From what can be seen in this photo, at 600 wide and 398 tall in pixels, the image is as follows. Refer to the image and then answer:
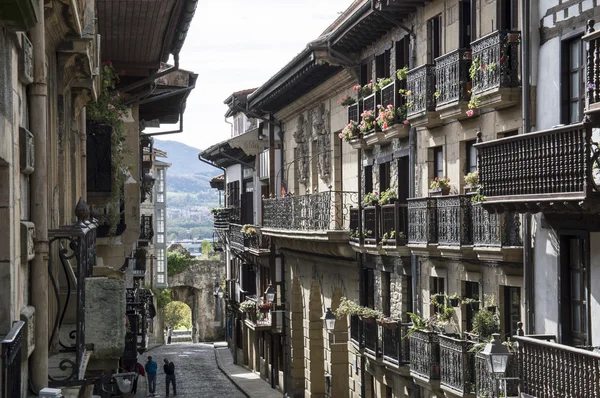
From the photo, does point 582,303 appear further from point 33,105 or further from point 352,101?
point 352,101

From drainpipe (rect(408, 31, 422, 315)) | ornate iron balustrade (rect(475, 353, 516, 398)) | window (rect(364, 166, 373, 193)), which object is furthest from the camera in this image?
window (rect(364, 166, 373, 193))

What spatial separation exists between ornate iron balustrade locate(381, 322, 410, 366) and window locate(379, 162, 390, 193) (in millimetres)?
3499

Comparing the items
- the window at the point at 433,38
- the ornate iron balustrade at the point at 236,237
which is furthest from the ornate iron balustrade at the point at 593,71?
the ornate iron balustrade at the point at 236,237

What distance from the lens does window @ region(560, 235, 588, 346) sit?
1523 cm

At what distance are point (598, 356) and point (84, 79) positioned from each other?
769 centimetres

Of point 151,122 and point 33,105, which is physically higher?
point 151,122

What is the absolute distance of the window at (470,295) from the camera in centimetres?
1952

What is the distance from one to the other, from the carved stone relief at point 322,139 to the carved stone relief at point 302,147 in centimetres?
150

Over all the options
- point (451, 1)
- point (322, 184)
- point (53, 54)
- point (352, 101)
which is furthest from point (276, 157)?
point (53, 54)

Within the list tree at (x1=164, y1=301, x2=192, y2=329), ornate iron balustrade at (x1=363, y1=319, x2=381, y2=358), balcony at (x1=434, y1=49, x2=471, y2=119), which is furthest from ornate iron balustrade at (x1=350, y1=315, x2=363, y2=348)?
tree at (x1=164, y1=301, x2=192, y2=329)

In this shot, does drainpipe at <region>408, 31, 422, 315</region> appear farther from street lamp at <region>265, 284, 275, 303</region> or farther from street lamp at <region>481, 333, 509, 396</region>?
street lamp at <region>265, 284, 275, 303</region>

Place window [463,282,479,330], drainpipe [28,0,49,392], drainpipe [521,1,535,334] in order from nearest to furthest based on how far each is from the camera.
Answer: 1. drainpipe [28,0,49,392]
2. drainpipe [521,1,535,334]
3. window [463,282,479,330]

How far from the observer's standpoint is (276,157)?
3872 centimetres

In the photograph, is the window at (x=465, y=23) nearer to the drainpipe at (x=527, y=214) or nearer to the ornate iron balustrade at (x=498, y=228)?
the drainpipe at (x=527, y=214)
